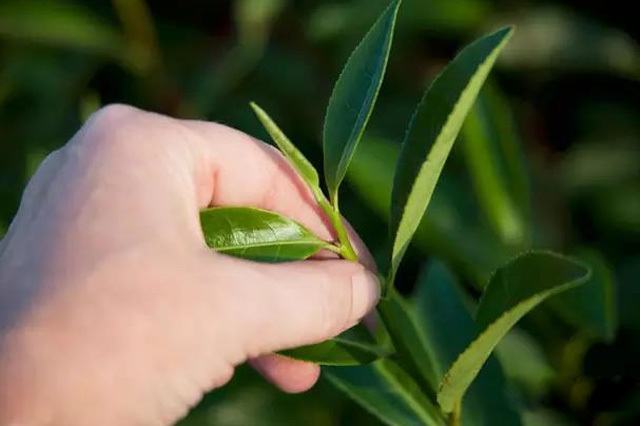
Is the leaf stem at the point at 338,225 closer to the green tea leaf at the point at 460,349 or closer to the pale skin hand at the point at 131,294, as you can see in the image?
the pale skin hand at the point at 131,294

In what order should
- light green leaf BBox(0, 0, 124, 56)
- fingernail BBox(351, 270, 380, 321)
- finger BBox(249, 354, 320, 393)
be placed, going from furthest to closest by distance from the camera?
light green leaf BBox(0, 0, 124, 56), finger BBox(249, 354, 320, 393), fingernail BBox(351, 270, 380, 321)

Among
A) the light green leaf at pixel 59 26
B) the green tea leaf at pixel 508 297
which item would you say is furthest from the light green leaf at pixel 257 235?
the light green leaf at pixel 59 26

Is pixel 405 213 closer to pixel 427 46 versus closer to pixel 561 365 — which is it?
pixel 561 365

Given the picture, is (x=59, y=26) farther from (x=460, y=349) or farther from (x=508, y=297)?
(x=508, y=297)

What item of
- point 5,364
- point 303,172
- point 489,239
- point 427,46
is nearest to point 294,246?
point 303,172

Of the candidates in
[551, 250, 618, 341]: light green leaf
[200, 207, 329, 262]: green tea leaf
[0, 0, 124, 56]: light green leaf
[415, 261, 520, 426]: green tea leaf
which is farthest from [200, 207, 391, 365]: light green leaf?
[0, 0, 124, 56]: light green leaf

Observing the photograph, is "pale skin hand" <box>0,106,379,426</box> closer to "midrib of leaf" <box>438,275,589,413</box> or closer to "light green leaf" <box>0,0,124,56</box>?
"midrib of leaf" <box>438,275,589,413</box>
